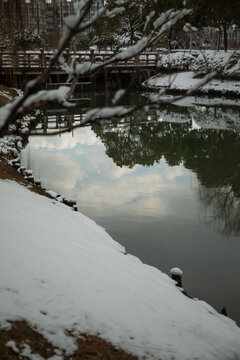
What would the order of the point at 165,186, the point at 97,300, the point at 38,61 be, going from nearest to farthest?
the point at 97,300 < the point at 165,186 < the point at 38,61

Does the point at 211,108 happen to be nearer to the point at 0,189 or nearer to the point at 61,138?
the point at 61,138

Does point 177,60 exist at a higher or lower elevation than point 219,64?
higher

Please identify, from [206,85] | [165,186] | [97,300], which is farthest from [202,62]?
[97,300]

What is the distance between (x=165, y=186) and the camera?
346 inches

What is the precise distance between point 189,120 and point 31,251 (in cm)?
1459

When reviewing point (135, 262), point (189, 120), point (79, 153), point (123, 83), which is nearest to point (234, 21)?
point (123, 83)

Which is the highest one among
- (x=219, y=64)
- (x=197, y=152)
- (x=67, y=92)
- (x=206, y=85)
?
(x=219, y=64)

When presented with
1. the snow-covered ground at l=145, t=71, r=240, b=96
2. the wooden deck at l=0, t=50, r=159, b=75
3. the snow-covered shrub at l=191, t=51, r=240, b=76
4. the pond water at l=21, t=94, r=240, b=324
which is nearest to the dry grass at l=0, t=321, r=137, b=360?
the pond water at l=21, t=94, r=240, b=324

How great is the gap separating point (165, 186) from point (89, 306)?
5.99 m

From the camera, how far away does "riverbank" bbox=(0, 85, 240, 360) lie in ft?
8.70

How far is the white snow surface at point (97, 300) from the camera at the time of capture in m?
2.81

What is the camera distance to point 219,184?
8.80 m

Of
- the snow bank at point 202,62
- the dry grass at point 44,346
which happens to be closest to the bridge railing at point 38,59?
the snow bank at point 202,62

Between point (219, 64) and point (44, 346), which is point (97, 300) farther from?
point (219, 64)
